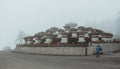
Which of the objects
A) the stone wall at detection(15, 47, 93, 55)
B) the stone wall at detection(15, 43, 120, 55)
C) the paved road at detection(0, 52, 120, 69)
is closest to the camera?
the paved road at detection(0, 52, 120, 69)

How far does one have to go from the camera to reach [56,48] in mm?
43156

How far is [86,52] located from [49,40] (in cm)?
1595

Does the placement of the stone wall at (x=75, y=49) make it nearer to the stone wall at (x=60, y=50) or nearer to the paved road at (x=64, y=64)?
the stone wall at (x=60, y=50)

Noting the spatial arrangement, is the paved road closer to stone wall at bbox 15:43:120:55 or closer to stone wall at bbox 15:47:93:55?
stone wall at bbox 15:43:120:55

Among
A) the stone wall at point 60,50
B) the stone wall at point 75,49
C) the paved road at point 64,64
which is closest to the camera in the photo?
the paved road at point 64,64

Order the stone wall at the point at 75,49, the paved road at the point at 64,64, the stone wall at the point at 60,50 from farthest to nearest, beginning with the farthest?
the stone wall at the point at 60,50 → the stone wall at the point at 75,49 → the paved road at the point at 64,64

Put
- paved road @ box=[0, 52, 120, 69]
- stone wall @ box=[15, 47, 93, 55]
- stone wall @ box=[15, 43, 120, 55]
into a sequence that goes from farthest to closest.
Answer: stone wall @ box=[15, 47, 93, 55], stone wall @ box=[15, 43, 120, 55], paved road @ box=[0, 52, 120, 69]

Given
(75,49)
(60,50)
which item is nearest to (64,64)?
(75,49)

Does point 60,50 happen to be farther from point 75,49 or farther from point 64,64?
point 64,64

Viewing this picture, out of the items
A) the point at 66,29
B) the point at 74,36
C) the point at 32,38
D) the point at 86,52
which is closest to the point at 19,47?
the point at 32,38

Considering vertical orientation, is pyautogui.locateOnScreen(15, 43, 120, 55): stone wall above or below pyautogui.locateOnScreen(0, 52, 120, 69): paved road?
above

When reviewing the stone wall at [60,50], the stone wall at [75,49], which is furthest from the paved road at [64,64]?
the stone wall at [60,50]

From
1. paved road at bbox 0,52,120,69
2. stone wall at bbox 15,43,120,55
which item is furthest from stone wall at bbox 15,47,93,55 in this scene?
paved road at bbox 0,52,120,69

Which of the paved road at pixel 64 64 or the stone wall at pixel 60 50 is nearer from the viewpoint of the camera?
the paved road at pixel 64 64
